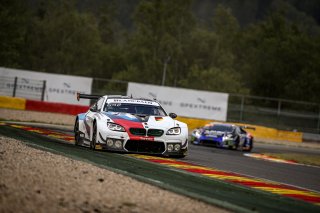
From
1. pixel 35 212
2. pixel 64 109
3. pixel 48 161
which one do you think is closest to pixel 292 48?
pixel 64 109

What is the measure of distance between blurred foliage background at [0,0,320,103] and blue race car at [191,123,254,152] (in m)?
35.5

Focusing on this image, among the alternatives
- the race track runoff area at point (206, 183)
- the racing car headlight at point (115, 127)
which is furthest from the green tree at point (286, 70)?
the race track runoff area at point (206, 183)

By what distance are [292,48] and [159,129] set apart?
54.3m

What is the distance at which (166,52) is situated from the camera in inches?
2758

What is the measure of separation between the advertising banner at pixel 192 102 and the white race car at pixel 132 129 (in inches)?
802

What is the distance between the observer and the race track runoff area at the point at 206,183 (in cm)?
886

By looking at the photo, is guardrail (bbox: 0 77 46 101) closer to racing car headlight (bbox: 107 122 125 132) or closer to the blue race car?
the blue race car

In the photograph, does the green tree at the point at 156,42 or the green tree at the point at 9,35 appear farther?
the green tree at the point at 156,42

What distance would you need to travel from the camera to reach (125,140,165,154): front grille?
46.4 ft

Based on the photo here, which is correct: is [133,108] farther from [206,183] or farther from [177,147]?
[206,183]

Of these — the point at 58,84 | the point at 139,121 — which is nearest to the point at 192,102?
the point at 58,84

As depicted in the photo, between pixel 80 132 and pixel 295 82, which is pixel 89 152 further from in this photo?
pixel 295 82

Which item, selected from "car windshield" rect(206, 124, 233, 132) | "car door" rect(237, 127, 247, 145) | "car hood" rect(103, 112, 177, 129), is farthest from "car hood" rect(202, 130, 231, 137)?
"car hood" rect(103, 112, 177, 129)

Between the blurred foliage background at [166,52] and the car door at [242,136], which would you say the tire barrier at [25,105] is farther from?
the blurred foliage background at [166,52]
